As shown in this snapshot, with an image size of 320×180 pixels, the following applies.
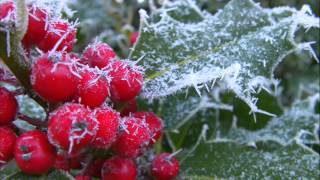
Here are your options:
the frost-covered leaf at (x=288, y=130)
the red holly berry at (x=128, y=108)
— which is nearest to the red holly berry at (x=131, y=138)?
the red holly berry at (x=128, y=108)

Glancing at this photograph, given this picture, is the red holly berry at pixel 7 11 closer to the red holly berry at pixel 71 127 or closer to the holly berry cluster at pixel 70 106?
the holly berry cluster at pixel 70 106

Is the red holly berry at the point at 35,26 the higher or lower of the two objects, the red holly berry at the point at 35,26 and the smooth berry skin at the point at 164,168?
the higher

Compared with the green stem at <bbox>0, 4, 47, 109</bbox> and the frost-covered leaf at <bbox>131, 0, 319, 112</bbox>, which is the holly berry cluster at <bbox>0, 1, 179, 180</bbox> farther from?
the frost-covered leaf at <bbox>131, 0, 319, 112</bbox>

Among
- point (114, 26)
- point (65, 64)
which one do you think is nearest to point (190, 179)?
point (65, 64)

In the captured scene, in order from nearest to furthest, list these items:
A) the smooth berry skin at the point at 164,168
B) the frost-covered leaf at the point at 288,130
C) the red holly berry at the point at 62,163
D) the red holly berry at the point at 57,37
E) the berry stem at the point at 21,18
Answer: the berry stem at the point at 21,18 → the red holly berry at the point at 57,37 → the red holly berry at the point at 62,163 → the smooth berry skin at the point at 164,168 → the frost-covered leaf at the point at 288,130

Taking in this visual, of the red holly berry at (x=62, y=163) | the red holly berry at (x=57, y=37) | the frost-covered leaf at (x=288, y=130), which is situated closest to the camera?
the red holly berry at (x=57, y=37)

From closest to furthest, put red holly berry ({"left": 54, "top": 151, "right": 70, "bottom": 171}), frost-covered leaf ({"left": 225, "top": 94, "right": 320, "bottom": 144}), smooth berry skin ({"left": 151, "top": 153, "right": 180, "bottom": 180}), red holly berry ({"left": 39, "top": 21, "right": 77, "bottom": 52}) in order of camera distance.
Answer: red holly berry ({"left": 39, "top": 21, "right": 77, "bottom": 52}), red holly berry ({"left": 54, "top": 151, "right": 70, "bottom": 171}), smooth berry skin ({"left": 151, "top": 153, "right": 180, "bottom": 180}), frost-covered leaf ({"left": 225, "top": 94, "right": 320, "bottom": 144})

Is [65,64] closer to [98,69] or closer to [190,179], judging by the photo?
[98,69]

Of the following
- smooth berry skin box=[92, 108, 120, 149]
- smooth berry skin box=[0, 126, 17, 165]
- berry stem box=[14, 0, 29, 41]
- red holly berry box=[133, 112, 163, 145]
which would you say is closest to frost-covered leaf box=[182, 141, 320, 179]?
red holly berry box=[133, 112, 163, 145]
